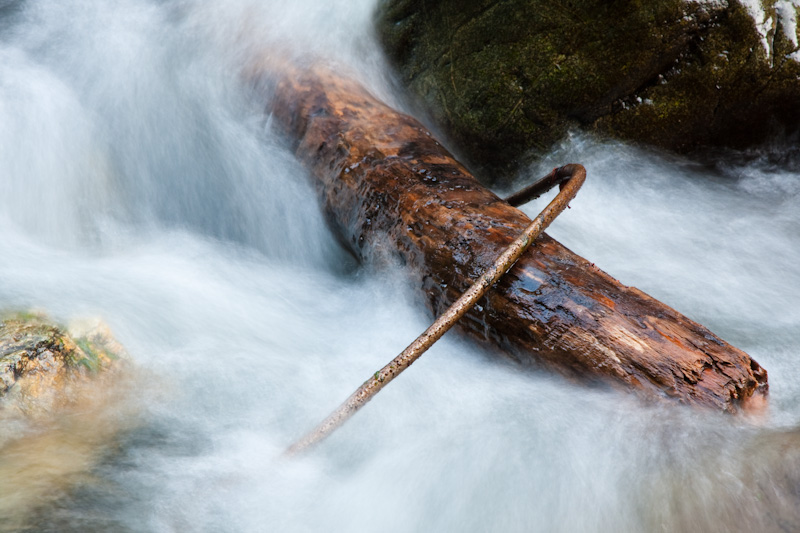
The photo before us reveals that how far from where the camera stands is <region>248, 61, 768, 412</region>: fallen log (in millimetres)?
2449

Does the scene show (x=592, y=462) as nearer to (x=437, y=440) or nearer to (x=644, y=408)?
(x=644, y=408)

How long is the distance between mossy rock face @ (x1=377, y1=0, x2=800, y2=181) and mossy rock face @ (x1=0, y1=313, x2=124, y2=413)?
3604 millimetres

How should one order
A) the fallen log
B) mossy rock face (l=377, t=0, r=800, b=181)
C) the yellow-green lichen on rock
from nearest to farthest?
the yellow-green lichen on rock → the fallen log → mossy rock face (l=377, t=0, r=800, b=181)

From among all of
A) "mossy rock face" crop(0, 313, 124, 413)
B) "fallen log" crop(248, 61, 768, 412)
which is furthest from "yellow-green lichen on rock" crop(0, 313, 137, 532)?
"fallen log" crop(248, 61, 768, 412)

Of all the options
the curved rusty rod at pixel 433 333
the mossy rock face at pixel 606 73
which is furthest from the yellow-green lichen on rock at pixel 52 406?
the mossy rock face at pixel 606 73

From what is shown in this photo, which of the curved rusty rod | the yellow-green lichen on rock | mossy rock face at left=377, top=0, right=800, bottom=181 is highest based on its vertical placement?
mossy rock face at left=377, top=0, right=800, bottom=181

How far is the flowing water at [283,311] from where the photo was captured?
89.0 inches

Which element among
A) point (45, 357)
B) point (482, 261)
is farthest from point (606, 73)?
point (45, 357)

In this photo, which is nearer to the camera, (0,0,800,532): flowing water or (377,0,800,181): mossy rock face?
(0,0,800,532): flowing water

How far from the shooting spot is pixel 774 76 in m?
4.57

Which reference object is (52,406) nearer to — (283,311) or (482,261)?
(283,311)

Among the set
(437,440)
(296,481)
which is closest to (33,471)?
(296,481)

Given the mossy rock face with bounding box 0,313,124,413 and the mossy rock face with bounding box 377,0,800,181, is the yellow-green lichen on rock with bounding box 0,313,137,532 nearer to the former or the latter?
the mossy rock face with bounding box 0,313,124,413

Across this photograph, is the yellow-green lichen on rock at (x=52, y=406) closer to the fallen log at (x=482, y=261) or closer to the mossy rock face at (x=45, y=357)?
the mossy rock face at (x=45, y=357)
